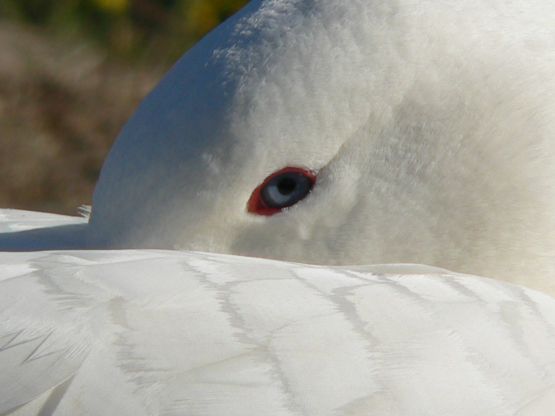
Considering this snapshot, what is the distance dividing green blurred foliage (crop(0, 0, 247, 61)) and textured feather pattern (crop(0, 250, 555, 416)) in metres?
4.12

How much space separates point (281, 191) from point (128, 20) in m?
4.15

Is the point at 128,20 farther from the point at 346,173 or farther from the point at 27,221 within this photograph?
the point at 346,173

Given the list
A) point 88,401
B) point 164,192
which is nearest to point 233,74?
point 164,192

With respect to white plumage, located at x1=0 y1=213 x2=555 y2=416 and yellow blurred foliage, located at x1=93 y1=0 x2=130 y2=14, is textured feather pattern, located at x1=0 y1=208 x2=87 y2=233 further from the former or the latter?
yellow blurred foliage, located at x1=93 y1=0 x2=130 y2=14

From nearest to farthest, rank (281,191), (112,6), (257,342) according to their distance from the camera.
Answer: (257,342), (281,191), (112,6)

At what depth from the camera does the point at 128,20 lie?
589 cm

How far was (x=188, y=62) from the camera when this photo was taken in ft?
6.41

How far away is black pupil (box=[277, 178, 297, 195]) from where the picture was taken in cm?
189

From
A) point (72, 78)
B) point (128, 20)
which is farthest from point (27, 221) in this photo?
point (128, 20)

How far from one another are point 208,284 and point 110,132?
3884 mm

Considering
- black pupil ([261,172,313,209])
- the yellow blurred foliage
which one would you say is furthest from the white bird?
the yellow blurred foliage

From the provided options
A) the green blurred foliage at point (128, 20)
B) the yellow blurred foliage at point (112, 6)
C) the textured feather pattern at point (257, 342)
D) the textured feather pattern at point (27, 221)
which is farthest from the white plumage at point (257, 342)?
the yellow blurred foliage at point (112, 6)

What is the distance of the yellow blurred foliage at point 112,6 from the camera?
5859mm

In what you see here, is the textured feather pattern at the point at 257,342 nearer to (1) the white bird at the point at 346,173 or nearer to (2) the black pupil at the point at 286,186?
(1) the white bird at the point at 346,173
